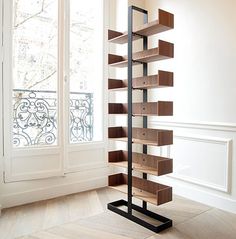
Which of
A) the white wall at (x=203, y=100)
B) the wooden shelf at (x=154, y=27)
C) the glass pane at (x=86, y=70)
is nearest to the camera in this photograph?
the wooden shelf at (x=154, y=27)

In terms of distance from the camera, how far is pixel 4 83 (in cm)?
270

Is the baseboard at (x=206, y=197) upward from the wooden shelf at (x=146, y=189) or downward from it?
downward

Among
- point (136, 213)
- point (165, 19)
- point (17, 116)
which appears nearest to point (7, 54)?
point (17, 116)

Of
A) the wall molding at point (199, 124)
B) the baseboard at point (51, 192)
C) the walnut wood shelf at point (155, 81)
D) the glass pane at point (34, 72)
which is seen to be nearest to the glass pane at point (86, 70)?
the glass pane at point (34, 72)

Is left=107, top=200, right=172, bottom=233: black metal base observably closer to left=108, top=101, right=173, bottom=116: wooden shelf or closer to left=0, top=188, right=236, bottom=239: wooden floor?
left=0, top=188, right=236, bottom=239: wooden floor

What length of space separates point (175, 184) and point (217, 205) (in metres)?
0.55

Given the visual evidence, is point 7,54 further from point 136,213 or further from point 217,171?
point 217,171

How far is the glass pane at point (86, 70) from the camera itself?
3232 mm

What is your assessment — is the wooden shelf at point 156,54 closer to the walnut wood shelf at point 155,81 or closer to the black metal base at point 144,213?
the walnut wood shelf at point 155,81

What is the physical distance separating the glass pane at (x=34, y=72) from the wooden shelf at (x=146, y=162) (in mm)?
840

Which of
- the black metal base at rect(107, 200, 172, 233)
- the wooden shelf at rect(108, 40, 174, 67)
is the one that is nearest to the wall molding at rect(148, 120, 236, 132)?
the wooden shelf at rect(108, 40, 174, 67)

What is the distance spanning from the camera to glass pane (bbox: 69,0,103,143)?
3232 millimetres

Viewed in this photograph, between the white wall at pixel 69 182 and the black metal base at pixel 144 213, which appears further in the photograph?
the white wall at pixel 69 182

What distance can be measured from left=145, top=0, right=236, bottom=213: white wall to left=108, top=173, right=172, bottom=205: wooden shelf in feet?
2.42
